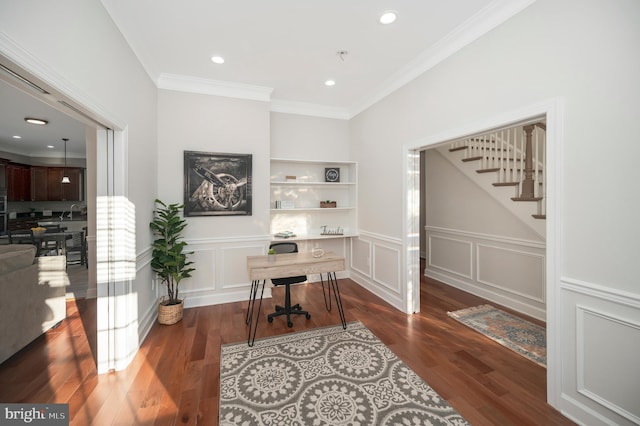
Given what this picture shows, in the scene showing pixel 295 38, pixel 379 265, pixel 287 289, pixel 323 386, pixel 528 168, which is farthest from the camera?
pixel 379 265

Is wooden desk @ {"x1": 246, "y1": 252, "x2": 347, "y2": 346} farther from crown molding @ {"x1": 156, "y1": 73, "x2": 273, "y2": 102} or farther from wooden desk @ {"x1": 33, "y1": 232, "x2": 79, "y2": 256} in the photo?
crown molding @ {"x1": 156, "y1": 73, "x2": 273, "y2": 102}

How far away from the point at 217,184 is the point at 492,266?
396cm

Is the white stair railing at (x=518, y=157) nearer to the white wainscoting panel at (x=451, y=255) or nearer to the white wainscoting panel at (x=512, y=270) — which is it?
the white wainscoting panel at (x=512, y=270)

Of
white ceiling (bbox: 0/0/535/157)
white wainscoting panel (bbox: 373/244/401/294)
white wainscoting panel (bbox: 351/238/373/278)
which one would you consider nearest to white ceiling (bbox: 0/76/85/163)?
white ceiling (bbox: 0/0/535/157)

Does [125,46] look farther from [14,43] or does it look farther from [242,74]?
[14,43]

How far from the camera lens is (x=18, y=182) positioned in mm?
1859

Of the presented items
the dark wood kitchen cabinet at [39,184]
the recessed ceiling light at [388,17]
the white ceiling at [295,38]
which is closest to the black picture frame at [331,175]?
the white ceiling at [295,38]

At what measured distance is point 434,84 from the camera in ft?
9.16

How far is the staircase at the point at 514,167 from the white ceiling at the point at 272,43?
114 cm

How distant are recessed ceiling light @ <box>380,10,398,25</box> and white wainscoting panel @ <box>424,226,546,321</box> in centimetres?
297

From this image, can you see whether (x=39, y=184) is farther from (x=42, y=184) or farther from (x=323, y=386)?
(x=323, y=386)

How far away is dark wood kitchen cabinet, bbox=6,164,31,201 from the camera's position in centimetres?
175

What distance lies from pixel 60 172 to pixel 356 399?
321 cm

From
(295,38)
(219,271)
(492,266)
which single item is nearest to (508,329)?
(492,266)
